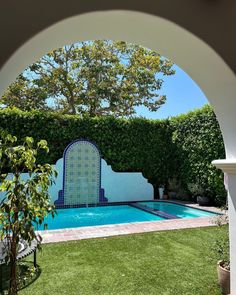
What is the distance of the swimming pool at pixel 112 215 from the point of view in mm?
10820

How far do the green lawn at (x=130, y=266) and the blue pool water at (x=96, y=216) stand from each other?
3.98 meters

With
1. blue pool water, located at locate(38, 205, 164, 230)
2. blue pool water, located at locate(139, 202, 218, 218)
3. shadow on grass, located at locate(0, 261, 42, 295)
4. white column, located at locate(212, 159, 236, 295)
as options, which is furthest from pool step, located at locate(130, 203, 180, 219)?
white column, located at locate(212, 159, 236, 295)

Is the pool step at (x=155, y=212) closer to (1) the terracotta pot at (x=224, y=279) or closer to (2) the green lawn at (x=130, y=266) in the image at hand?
→ (2) the green lawn at (x=130, y=266)

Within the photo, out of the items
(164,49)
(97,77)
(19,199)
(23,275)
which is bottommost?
(23,275)

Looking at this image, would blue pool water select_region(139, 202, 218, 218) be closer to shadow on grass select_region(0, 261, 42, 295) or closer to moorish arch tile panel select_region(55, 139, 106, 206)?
moorish arch tile panel select_region(55, 139, 106, 206)

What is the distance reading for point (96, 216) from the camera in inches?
468

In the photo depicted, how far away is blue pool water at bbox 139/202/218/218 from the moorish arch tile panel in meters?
2.36

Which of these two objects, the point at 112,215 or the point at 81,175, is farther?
the point at 81,175

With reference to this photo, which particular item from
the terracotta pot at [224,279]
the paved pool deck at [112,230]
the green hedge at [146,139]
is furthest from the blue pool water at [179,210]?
the terracotta pot at [224,279]

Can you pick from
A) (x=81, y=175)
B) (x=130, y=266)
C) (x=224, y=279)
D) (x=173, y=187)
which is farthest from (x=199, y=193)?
(x=224, y=279)

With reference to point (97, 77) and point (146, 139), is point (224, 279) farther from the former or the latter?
point (97, 77)

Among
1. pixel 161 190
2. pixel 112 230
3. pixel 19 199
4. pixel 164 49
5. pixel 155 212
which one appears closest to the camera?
pixel 164 49

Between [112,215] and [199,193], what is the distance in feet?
12.4

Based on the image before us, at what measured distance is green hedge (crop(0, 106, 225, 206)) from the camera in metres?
12.2
